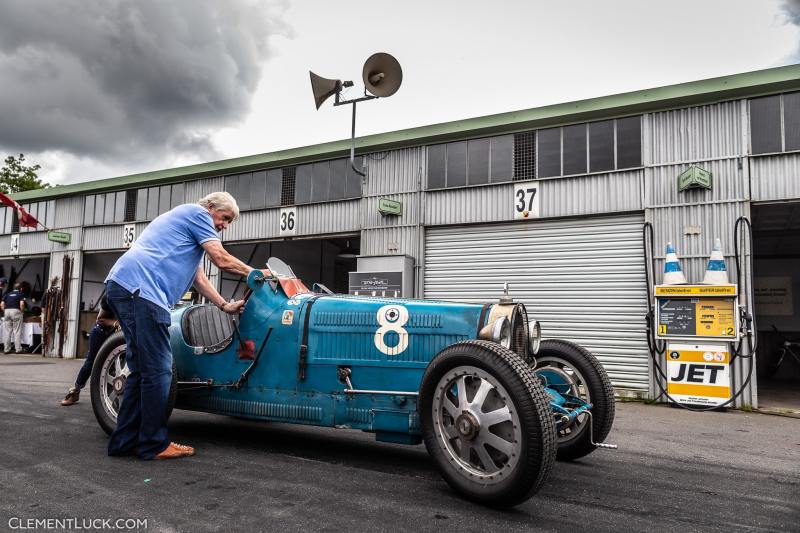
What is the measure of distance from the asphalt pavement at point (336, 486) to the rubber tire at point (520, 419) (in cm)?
9

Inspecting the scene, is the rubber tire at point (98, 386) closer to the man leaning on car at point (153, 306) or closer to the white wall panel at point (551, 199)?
the man leaning on car at point (153, 306)

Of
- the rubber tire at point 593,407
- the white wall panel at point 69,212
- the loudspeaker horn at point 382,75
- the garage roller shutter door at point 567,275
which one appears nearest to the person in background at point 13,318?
the white wall panel at point 69,212

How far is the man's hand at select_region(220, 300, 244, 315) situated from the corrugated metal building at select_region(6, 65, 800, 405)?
314 inches

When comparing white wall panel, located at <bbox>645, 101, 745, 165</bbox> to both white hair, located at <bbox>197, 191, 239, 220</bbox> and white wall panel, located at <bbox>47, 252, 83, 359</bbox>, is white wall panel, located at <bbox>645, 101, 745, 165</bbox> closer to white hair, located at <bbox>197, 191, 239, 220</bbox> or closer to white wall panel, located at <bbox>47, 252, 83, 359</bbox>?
white hair, located at <bbox>197, 191, 239, 220</bbox>

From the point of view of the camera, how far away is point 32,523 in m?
2.34

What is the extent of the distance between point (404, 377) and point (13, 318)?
19.5 m

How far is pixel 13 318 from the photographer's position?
17781mm

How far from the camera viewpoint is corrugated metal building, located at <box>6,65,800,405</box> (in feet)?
30.2

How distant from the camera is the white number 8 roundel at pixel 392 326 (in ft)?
11.4

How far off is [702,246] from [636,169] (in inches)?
73.6

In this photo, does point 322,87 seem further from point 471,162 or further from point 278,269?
A: point 278,269

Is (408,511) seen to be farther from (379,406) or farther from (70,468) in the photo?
(70,468)

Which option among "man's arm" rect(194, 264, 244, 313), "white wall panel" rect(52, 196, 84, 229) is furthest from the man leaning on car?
"white wall panel" rect(52, 196, 84, 229)

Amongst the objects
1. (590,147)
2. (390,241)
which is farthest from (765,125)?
(390,241)
